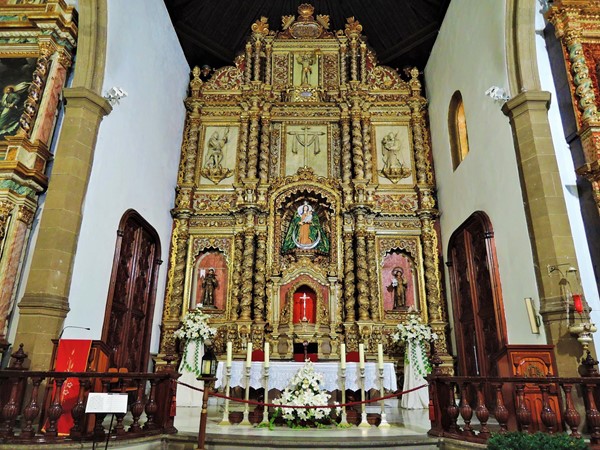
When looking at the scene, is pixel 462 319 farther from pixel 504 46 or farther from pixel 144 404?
pixel 144 404

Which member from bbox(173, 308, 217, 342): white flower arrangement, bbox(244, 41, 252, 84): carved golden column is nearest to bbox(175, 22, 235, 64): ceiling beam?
bbox(244, 41, 252, 84): carved golden column

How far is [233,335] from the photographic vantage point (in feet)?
36.3

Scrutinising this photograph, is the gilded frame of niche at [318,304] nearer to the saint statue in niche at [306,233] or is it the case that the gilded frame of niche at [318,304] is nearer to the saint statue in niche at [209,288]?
the saint statue in niche at [306,233]

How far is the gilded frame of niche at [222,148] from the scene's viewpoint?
12875 mm

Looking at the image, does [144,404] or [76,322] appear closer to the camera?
[144,404]

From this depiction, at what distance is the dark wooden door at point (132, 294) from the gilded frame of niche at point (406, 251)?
569 centimetres

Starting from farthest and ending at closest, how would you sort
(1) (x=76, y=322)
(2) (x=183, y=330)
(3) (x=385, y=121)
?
(3) (x=385, y=121), (2) (x=183, y=330), (1) (x=76, y=322)

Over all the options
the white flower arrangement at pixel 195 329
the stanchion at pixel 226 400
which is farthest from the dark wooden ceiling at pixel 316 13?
the stanchion at pixel 226 400

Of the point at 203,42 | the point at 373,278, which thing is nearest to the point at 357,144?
the point at 373,278

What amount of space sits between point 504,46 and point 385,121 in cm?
520

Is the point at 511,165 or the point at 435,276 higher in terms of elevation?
the point at 511,165

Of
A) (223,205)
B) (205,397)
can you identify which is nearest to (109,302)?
(205,397)

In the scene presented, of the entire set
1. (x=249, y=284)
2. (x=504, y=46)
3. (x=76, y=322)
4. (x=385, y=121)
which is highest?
(x=385, y=121)

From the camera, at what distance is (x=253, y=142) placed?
12.9m
